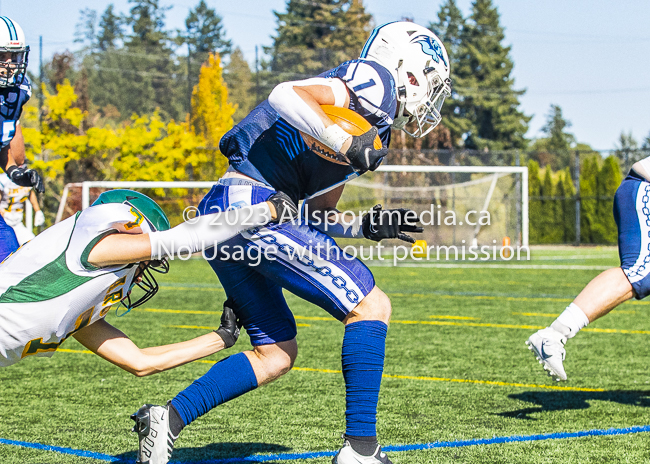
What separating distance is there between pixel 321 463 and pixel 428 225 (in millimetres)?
17604

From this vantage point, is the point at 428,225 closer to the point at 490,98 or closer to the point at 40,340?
the point at 40,340

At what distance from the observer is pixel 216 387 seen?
9.59ft

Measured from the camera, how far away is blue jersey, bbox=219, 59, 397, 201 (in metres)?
2.72

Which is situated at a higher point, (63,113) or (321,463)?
(63,113)

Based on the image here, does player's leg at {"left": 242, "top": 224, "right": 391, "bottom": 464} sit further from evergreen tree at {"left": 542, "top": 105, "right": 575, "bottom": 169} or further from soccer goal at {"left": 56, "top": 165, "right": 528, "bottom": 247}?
evergreen tree at {"left": 542, "top": 105, "right": 575, "bottom": 169}

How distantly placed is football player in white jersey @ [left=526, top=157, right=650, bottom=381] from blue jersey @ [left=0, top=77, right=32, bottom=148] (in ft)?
10.6

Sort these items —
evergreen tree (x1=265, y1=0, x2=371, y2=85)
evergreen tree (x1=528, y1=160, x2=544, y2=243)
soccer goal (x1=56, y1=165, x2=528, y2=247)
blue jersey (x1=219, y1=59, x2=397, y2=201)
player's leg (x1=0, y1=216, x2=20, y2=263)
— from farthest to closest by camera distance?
evergreen tree (x1=265, y1=0, x2=371, y2=85) < evergreen tree (x1=528, y1=160, x2=544, y2=243) < soccer goal (x1=56, y1=165, x2=528, y2=247) < player's leg (x1=0, y1=216, x2=20, y2=263) < blue jersey (x1=219, y1=59, x2=397, y2=201)

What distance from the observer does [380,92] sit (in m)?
2.72

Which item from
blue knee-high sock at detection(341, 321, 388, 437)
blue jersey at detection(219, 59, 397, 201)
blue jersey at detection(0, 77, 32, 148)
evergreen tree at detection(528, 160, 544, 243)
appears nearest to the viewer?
blue knee-high sock at detection(341, 321, 388, 437)

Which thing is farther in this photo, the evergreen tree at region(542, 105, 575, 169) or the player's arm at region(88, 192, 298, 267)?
the evergreen tree at region(542, 105, 575, 169)

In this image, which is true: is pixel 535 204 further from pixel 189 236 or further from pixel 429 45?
pixel 189 236

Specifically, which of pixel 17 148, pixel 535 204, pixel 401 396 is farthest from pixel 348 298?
pixel 535 204

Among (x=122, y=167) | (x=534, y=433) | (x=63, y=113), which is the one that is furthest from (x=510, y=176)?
(x=534, y=433)

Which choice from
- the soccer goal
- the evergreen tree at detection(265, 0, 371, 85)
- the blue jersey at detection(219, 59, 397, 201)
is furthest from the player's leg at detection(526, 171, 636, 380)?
the evergreen tree at detection(265, 0, 371, 85)
